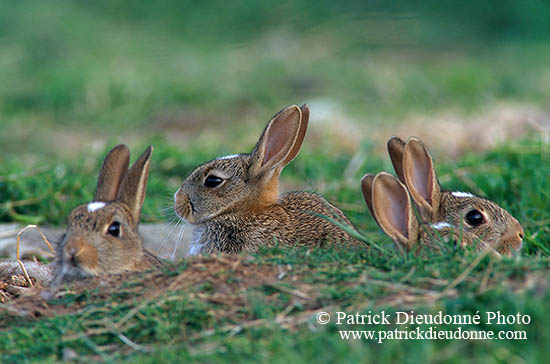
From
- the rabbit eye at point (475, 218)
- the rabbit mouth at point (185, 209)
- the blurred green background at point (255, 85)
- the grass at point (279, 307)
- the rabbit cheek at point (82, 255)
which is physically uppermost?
the rabbit cheek at point (82, 255)

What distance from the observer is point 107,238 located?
4387 millimetres

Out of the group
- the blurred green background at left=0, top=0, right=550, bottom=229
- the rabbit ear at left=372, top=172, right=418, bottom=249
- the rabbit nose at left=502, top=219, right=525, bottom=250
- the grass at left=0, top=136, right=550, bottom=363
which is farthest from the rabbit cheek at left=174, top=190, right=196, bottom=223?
the rabbit nose at left=502, top=219, right=525, bottom=250

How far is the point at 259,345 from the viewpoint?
3.25 m

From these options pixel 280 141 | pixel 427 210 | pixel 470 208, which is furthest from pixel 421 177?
pixel 280 141

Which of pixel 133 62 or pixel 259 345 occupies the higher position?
pixel 259 345

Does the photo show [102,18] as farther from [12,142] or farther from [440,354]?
[440,354]

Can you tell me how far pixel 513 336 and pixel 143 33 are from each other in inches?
509

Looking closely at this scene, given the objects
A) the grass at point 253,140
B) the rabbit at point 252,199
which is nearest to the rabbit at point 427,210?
the grass at point 253,140

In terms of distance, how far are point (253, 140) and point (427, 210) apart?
14.0 ft

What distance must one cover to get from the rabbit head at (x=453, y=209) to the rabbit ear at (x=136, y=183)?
1.58 metres

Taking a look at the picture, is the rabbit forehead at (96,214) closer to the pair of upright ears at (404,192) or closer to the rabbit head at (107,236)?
the rabbit head at (107,236)

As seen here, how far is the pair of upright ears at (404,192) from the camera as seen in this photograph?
4.55m

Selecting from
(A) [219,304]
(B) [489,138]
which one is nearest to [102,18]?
(B) [489,138]

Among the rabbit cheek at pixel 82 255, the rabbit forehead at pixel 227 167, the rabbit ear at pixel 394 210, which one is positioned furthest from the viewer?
the rabbit forehead at pixel 227 167
